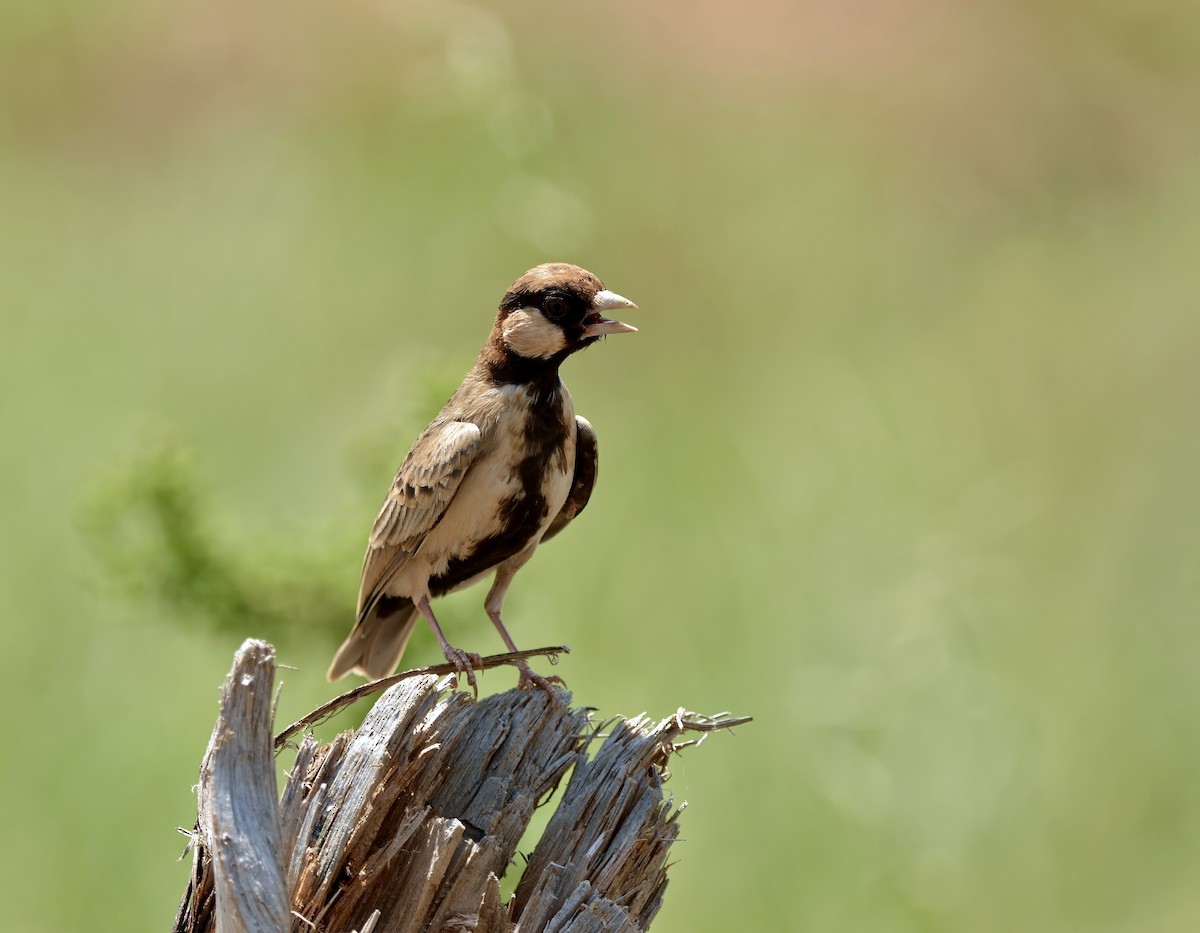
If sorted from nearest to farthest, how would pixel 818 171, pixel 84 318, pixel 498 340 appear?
pixel 498 340 → pixel 84 318 → pixel 818 171

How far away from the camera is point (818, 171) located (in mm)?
16094

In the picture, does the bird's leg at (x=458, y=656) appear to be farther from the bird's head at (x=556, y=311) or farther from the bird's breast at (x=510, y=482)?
the bird's head at (x=556, y=311)

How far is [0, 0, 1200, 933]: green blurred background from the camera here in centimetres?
852

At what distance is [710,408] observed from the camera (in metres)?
13.3

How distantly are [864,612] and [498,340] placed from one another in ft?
16.7

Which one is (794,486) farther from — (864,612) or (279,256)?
(279,256)

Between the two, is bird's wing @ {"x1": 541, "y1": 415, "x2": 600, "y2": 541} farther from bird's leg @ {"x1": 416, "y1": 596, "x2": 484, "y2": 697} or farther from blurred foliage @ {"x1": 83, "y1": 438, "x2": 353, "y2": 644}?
blurred foliage @ {"x1": 83, "y1": 438, "x2": 353, "y2": 644}

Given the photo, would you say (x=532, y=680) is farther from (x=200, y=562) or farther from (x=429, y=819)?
(x=200, y=562)

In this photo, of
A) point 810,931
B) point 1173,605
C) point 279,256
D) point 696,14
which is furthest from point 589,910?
point 696,14

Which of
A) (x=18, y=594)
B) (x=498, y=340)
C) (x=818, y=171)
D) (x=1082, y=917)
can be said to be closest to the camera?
(x=498, y=340)

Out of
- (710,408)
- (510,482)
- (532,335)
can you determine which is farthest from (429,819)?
(710,408)

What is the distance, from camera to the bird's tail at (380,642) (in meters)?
6.20

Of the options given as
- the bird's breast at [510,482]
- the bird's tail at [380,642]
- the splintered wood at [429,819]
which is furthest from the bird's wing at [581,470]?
the splintered wood at [429,819]

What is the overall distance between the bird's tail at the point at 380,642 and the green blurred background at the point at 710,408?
59 centimetres
